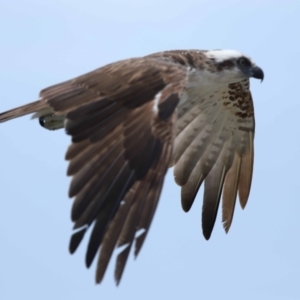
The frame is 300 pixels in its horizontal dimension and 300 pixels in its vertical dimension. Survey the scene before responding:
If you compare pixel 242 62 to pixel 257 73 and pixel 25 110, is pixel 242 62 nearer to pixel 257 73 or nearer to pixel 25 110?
pixel 257 73

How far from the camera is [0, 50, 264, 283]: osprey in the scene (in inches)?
459

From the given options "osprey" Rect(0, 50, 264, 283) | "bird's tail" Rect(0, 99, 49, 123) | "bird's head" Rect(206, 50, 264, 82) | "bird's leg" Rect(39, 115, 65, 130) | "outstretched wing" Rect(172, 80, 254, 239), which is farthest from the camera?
"outstretched wing" Rect(172, 80, 254, 239)

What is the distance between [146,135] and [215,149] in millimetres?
4426

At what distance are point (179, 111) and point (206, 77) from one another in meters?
1.25

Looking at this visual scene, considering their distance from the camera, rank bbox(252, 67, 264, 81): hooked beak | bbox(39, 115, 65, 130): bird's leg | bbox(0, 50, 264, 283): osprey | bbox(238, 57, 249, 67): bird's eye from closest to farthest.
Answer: bbox(0, 50, 264, 283): osprey → bbox(39, 115, 65, 130): bird's leg → bbox(238, 57, 249, 67): bird's eye → bbox(252, 67, 264, 81): hooked beak

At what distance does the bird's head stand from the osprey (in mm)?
14

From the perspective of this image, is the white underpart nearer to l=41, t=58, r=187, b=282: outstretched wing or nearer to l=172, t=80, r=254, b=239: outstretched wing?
l=172, t=80, r=254, b=239: outstretched wing

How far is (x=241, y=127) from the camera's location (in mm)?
16844

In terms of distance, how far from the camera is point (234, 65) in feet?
51.2

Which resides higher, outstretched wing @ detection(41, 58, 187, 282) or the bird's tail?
the bird's tail

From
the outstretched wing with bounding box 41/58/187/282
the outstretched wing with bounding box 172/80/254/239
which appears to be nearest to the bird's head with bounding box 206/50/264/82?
the outstretched wing with bounding box 172/80/254/239

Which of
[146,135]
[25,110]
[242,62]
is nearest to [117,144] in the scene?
[146,135]

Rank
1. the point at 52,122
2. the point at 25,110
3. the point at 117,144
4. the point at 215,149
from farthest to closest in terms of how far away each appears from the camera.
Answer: the point at 215,149, the point at 52,122, the point at 25,110, the point at 117,144

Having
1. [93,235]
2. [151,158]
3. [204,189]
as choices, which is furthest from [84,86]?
[204,189]
